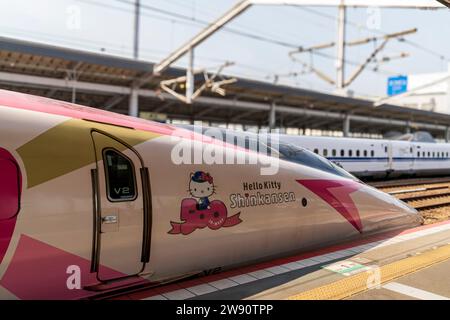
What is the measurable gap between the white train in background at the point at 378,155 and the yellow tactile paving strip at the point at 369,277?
11333mm

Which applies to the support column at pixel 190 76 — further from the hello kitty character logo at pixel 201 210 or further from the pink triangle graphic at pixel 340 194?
the hello kitty character logo at pixel 201 210

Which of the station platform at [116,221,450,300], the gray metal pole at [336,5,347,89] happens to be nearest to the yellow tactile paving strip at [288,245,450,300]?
the station platform at [116,221,450,300]

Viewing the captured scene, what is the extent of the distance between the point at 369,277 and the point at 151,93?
82.3 feet

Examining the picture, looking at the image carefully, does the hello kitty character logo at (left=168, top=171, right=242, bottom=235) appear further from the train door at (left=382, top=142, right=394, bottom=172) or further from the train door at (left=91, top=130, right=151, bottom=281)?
the train door at (left=382, top=142, right=394, bottom=172)

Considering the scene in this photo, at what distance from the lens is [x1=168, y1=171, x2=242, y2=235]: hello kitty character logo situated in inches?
184

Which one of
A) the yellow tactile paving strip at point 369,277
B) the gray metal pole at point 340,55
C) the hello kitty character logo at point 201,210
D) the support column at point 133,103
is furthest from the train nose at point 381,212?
the gray metal pole at point 340,55

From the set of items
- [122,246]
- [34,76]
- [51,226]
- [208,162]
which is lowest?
[122,246]

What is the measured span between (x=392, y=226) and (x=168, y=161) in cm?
522

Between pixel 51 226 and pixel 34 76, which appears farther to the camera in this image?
pixel 34 76

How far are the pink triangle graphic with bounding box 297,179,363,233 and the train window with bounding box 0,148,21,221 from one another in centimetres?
384

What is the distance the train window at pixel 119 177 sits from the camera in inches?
162

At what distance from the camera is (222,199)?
507 centimetres

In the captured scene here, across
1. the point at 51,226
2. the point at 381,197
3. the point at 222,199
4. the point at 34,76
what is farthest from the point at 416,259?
→ the point at 34,76
